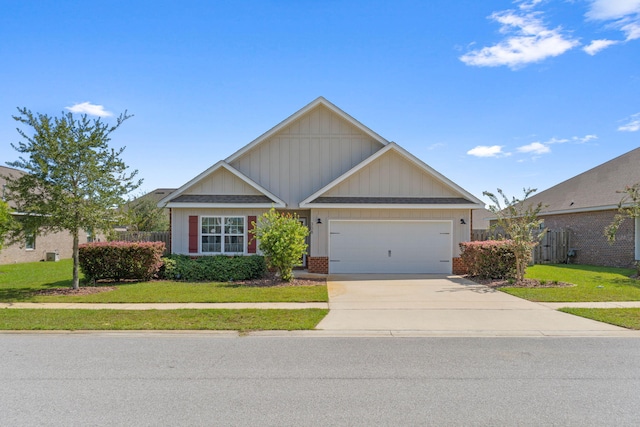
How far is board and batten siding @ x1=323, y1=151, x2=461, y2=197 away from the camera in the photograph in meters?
19.3

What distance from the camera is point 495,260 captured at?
648 inches

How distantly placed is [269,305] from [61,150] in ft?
25.1

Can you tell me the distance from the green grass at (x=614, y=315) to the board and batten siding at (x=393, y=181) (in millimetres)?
8950

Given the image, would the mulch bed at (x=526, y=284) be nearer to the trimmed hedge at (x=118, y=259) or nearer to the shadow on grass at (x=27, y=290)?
the trimmed hedge at (x=118, y=259)

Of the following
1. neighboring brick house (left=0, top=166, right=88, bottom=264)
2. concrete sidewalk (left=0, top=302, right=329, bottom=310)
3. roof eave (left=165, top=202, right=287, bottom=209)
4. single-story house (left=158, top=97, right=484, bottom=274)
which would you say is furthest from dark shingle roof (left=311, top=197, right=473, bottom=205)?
neighboring brick house (left=0, top=166, right=88, bottom=264)

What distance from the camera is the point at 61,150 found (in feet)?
45.4

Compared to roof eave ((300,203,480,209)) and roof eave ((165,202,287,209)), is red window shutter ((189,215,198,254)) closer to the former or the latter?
roof eave ((165,202,287,209))

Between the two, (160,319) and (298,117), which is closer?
(160,319)

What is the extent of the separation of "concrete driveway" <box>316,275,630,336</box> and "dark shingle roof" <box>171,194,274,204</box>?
5.30 metres

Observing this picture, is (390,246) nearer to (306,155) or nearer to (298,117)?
(306,155)

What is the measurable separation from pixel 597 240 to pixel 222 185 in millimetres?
17568

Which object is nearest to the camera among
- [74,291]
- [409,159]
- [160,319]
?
[160,319]

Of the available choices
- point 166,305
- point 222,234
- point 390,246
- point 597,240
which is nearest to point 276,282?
point 222,234

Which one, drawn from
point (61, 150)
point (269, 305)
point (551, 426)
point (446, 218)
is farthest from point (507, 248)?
point (61, 150)
